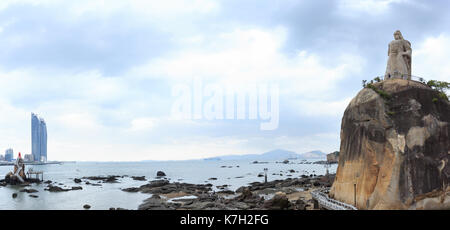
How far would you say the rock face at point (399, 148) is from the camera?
20062 millimetres

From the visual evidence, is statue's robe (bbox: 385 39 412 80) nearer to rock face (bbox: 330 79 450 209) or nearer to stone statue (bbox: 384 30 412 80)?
stone statue (bbox: 384 30 412 80)

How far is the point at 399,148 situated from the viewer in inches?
810

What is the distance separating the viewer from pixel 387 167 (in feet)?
68.5

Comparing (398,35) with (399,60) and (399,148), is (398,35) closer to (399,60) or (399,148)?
(399,60)

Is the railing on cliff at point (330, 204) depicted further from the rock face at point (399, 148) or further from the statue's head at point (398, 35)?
the statue's head at point (398, 35)

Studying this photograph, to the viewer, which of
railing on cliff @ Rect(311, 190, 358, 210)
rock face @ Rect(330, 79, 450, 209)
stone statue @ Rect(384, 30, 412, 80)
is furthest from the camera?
stone statue @ Rect(384, 30, 412, 80)

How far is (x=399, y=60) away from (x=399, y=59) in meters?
0.08

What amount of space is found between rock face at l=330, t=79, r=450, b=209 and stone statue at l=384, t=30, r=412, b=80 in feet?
4.32

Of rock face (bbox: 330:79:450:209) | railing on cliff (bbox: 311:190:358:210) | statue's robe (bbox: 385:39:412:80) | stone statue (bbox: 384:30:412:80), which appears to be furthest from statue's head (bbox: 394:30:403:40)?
railing on cliff (bbox: 311:190:358:210)

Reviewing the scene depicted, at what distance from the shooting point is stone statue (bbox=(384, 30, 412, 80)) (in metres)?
23.8

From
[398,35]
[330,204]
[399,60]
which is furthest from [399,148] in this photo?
[398,35]

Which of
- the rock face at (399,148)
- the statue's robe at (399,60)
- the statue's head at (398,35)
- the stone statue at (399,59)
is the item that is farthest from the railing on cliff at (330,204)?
the statue's head at (398,35)
